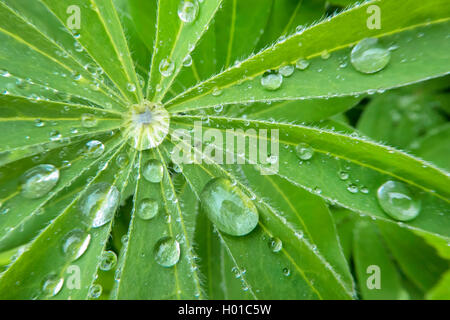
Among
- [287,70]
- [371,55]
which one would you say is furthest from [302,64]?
[371,55]

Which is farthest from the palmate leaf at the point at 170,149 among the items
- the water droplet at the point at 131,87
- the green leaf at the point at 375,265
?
the green leaf at the point at 375,265

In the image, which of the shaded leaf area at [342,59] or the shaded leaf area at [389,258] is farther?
the shaded leaf area at [389,258]

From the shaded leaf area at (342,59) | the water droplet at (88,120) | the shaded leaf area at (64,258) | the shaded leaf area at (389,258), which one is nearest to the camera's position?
the shaded leaf area at (342,59)

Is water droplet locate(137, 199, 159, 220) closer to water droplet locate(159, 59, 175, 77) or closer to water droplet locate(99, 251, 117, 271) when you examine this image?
water droplet locate(99, 251, 117, 271)

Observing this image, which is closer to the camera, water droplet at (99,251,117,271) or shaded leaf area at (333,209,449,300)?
water droplet at (99,251,117,271)

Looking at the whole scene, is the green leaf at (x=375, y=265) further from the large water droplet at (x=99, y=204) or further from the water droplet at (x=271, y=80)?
the large water droplet at (x=99, y=204)

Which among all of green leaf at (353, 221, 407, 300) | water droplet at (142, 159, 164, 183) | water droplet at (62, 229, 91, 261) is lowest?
green leaf at (353, 221, 407, 300)

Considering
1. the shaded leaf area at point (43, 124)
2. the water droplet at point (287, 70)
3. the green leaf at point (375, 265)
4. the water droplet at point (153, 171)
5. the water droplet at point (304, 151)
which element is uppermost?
the water droplet at point (287, 70)

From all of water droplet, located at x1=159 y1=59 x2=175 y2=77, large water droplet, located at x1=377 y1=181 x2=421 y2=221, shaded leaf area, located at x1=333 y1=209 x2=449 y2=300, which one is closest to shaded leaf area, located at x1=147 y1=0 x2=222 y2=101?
water droplet, located at x1=159 y1=59 x2=175 y2=77

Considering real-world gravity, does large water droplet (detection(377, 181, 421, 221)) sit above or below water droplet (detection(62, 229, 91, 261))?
above
